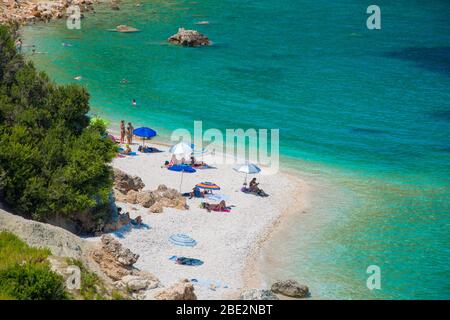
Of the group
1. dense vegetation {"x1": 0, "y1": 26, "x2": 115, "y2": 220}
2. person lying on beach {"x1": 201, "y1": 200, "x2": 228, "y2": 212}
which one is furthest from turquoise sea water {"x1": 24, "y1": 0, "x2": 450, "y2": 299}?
dense vegetation {"x1": 0, "y1": 26, "x2": 115, "y2": 220}

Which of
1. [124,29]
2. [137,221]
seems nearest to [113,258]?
[137,221]

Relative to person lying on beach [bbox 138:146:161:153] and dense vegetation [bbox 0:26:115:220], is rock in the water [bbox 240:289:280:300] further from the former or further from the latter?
person lying on beach [bbox 138:146:161:153]

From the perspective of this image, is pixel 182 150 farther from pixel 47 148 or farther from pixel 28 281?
pixel 28 281

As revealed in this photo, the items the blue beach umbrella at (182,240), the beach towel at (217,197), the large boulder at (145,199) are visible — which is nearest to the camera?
the blue beach umbrella at (182,240)

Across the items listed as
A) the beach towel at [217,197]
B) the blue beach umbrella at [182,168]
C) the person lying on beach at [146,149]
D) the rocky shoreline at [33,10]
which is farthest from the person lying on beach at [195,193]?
the rocky shoreline at [33,10]

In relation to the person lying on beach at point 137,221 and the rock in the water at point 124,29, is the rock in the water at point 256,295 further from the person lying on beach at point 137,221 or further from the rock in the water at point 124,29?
the rock in the water at point 124,29

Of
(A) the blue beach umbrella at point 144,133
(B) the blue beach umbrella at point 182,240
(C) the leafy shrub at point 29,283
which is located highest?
(C) the leafy shrub at point 29,283
